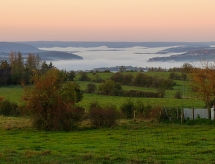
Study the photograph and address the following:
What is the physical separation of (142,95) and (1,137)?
43054 mm

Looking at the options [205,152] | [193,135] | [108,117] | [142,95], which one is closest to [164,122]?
[108,117]

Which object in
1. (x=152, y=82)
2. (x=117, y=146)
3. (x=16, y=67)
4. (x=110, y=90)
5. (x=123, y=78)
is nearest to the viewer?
(x=117, y=146)

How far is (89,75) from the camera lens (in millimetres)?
92750

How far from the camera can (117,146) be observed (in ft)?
70.7

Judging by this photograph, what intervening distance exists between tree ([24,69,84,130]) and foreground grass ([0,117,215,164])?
52.3 inches

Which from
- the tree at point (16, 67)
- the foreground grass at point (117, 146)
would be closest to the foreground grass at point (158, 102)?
the foreground grass at point (117, 146)

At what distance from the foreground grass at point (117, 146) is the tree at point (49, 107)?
1.33 metres

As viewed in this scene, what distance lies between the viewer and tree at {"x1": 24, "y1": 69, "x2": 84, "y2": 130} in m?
33.3

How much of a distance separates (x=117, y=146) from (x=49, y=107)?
13.5 m

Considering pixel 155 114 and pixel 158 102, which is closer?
pixel 155 114

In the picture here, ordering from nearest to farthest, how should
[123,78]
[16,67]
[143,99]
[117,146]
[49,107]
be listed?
[117,146] < [49,107] < [143,99] < [123,78] < [16,67]

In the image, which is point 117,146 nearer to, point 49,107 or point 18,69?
point 49,107

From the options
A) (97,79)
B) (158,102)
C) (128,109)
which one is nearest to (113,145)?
(128,109)

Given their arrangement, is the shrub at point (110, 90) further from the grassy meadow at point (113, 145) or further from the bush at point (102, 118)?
the bush at point (102, 118)
